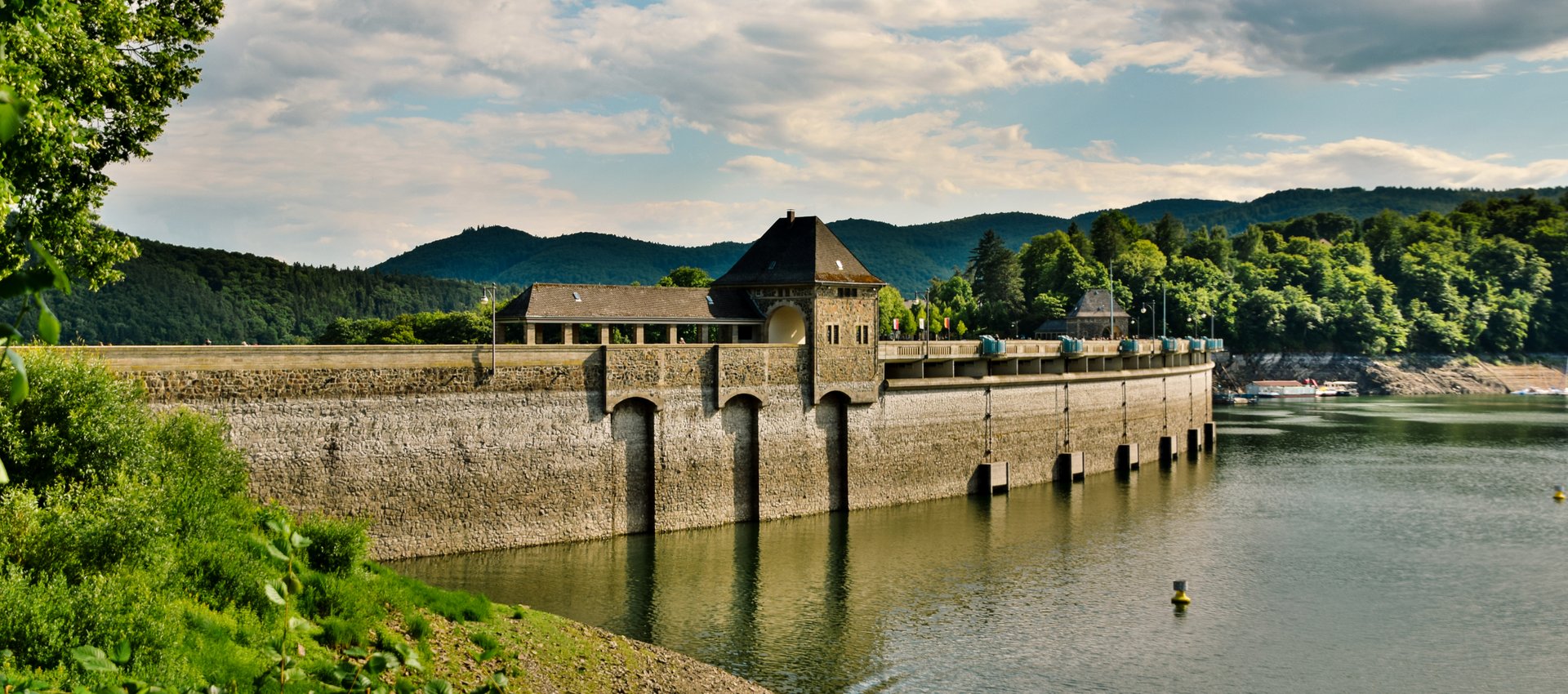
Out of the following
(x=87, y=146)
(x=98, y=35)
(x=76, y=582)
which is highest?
(x=98, y=35)

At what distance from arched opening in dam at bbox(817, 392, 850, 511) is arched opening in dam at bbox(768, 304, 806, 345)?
16.4ft

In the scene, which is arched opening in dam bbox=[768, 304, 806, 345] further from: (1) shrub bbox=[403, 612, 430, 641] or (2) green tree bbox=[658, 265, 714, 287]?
(2) green tree bbox=[658, 265, 714, 287]

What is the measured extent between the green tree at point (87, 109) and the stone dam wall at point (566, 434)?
8972 millimetres

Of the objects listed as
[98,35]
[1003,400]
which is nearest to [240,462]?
[98,35]

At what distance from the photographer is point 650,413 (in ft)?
165

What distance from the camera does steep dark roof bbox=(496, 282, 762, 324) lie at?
5281 cm

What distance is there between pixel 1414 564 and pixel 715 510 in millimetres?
29515

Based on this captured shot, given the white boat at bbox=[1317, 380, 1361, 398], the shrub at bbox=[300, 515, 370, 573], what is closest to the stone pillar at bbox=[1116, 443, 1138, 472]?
the shrub at bbox=[300, 515, 370, 573]

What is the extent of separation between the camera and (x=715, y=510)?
52.3 meters

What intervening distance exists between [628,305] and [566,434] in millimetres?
9913

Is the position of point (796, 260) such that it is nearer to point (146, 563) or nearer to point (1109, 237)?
point (146, 563)

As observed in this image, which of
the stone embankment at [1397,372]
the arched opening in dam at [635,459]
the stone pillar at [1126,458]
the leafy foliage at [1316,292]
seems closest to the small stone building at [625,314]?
the arched opening in dam at [635,459]

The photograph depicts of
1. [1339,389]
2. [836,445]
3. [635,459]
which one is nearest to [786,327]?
[836,445]

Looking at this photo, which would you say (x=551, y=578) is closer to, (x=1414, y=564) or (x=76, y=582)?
(x=76, y=582)
